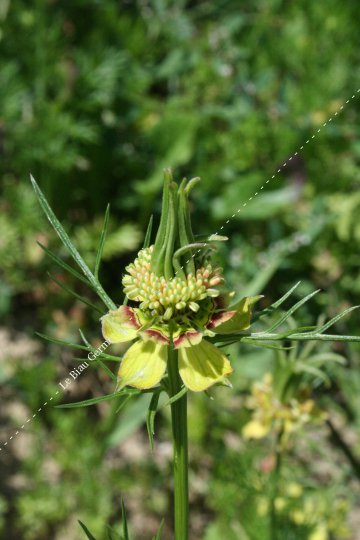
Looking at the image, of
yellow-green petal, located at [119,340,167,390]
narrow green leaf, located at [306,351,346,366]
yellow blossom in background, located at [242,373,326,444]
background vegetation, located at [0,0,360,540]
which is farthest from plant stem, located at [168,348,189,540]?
background vegetation, located at [0,0,360,540]

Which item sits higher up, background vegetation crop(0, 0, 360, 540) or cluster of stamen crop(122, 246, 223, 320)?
cluster of stamen crop(122, 246, 223, 320)

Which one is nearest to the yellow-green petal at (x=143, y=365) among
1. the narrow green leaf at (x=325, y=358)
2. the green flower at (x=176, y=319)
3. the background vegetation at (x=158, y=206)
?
the green flower at (x=176, y=319)

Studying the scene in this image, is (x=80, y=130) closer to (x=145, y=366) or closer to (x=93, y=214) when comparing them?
(x=93, y=214)

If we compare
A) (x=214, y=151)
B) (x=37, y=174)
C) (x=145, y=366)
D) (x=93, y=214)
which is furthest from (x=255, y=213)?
(x=145, y=366)

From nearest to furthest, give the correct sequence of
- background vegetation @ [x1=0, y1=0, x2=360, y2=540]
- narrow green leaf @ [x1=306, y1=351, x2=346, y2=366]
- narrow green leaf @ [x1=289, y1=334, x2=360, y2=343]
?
narrow green leaf @ [x1=289, y1=334, x2=360, y2=343]
narrow green leaf @ [x1=306, y1=351, x2=346, y2=366]
background vegetation @ [x1=0, y1=0, x2=360, y2=540]

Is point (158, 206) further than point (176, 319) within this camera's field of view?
Yes

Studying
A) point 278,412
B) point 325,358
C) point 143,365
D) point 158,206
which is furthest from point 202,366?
point 158,206

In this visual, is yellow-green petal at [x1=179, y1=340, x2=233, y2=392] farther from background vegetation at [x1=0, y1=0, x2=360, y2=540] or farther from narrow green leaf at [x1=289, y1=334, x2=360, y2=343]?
background vegetation at [x1=0, y1=0, x2=360, y2=540]

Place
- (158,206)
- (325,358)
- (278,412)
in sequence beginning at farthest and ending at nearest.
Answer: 1. (158,206)
2. (278,412)
3. (325,358)

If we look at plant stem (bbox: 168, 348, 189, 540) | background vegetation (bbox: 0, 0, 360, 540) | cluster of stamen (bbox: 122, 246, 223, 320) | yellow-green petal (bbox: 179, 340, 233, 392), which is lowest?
background vegetation (bbox: 0, 0, 360, 540)

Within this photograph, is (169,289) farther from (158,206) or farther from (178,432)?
(158,206)
